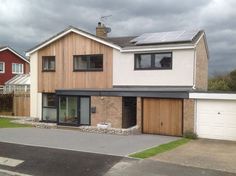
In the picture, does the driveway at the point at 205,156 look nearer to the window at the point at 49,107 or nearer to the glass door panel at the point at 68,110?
the glass door panel at the point at 68,110

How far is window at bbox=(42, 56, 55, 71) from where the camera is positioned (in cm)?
2903

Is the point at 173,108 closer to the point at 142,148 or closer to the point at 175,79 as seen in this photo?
the point at 175,79

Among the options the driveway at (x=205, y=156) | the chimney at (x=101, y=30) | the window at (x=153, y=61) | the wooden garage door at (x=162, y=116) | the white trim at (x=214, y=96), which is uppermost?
the chimney at (x=101, y=30)

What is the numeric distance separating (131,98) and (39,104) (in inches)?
318

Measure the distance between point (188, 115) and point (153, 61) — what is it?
4767mm

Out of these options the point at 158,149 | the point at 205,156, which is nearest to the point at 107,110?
the point at 158,149

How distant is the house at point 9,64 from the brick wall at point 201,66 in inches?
1067

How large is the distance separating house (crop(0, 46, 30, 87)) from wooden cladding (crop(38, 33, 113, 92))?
756 inches

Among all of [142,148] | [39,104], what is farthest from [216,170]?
[39,104]

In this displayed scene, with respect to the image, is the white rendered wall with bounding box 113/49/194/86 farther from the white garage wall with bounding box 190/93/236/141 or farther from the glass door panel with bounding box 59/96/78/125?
the glass door panel with bounding box 59/96/78/125

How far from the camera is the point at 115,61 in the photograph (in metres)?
26.2

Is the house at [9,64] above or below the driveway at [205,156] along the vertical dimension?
above

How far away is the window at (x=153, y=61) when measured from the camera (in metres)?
24.4

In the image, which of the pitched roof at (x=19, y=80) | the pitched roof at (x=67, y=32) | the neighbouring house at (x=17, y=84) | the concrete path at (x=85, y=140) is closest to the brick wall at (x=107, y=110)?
the concrete path at (x=85, y=140)
